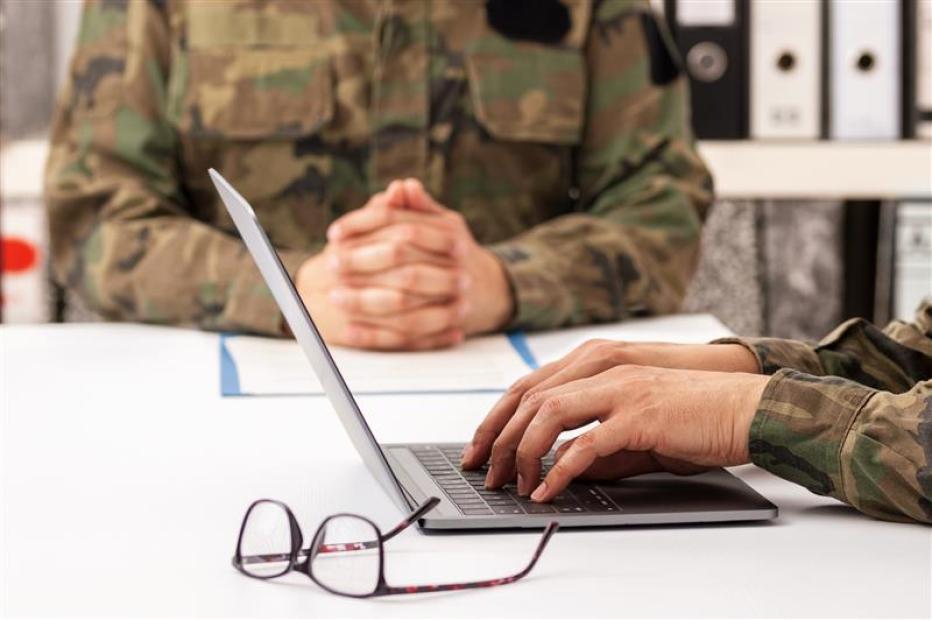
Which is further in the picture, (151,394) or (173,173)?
(173,173)

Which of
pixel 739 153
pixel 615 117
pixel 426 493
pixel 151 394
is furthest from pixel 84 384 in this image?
pixel 739 153

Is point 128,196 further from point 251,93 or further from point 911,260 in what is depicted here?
point 911,260

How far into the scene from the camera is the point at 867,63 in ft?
6.75

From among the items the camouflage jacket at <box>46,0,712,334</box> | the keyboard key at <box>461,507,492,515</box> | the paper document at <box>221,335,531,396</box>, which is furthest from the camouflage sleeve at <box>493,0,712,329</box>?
the keyboard key at <box>461,507,492,515</box>

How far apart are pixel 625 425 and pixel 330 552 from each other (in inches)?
7.7

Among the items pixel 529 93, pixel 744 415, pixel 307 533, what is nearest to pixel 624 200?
pixel 529 93

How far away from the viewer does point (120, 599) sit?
2.08ft

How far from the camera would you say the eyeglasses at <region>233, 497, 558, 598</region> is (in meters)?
0.64

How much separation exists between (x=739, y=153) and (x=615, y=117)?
492 millimetres

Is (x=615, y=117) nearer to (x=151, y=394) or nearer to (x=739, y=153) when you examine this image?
(x=739, y=153)

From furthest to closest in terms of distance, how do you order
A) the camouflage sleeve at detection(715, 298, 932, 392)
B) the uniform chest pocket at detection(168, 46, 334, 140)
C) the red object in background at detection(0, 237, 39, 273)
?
the red object in background at detection(0, 237, 39, 273) → the uniform chest pocket at detection(168, 46, 334, 140) → the camouflage sleeve at detection(715, 298, 932, 392)

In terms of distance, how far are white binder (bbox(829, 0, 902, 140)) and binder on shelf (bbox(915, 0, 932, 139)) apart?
31 mm

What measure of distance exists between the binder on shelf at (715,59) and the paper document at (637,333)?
2.14ft

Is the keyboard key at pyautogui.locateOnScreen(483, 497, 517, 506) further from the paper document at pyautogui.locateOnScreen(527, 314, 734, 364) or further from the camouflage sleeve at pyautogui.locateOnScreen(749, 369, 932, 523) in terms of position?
the paper document at pyautogui.locateOnScreen(527, 314, 734, 364)
